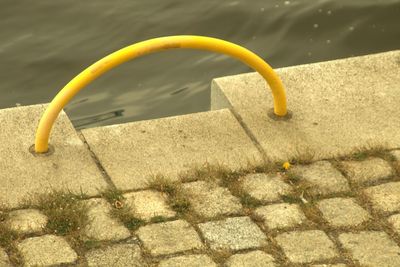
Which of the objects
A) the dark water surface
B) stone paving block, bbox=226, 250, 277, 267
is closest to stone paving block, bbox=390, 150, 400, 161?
stone paving block, bbox=226, 250, 277, 267

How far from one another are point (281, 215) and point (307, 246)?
10.5 inches

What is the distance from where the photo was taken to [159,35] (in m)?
9.34

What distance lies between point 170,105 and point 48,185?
136 inches

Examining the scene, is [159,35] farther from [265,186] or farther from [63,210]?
[63,210]

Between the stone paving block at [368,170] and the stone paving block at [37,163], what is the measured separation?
1272 mm

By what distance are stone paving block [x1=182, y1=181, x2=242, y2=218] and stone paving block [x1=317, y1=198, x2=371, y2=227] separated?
16.7 inches

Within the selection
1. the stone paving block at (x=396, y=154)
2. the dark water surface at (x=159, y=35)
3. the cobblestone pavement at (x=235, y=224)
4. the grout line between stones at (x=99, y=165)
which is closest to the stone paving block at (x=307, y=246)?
the cobblestone pavement at (x=235, y=224)

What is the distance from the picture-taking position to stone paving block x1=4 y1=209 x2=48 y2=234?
4.62m

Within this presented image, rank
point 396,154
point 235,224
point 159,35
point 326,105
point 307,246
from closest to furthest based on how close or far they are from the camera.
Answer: point 307,246 < point 235,224 < point 396,154 < point 326,105 < point 159,35

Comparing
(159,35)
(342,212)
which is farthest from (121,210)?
(159,35)

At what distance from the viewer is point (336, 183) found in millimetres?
5051

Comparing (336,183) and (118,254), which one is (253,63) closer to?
(336,183)

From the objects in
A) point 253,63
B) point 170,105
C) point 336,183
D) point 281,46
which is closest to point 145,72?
point 170,105

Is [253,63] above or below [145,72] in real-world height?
below
